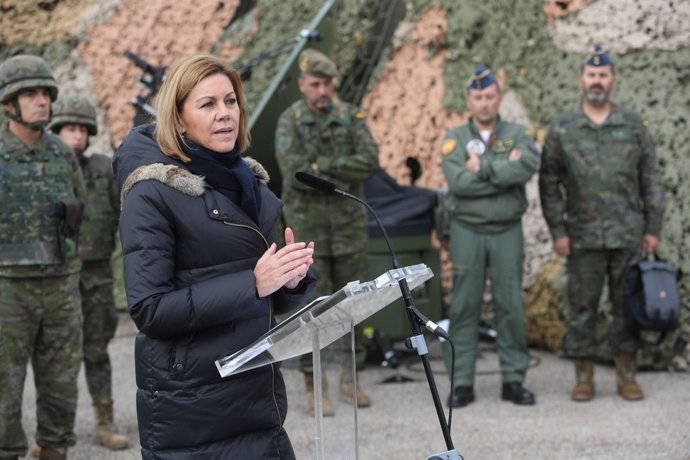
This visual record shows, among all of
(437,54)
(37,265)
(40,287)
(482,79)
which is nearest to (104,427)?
(40,287)

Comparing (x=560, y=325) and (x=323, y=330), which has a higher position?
(x=323, y=330)

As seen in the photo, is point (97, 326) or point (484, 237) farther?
point (484, 237)

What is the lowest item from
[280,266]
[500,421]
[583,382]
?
[500,421]

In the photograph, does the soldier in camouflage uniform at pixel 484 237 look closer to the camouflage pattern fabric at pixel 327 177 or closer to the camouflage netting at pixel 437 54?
the camouflage pattern fabric at pixel 327 177

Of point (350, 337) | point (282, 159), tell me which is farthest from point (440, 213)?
point (350, 337)

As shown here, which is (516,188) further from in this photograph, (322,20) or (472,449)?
(322,20)

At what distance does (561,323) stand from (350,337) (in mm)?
5440

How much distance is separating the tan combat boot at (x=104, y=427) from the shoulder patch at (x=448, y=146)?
8.51 ft

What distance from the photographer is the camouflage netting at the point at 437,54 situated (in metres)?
7.61

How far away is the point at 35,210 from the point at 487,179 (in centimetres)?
281

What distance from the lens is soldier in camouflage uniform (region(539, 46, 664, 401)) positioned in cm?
664

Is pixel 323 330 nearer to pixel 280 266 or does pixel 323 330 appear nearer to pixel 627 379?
pixel 280 266

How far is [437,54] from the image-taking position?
9.25 metres

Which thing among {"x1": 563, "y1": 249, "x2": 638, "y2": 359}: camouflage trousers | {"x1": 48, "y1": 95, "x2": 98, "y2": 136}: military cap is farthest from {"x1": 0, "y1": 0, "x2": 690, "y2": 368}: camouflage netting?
{"x1": 48, "y1": 95, "x2": 98, "y2": 136}: military cap
